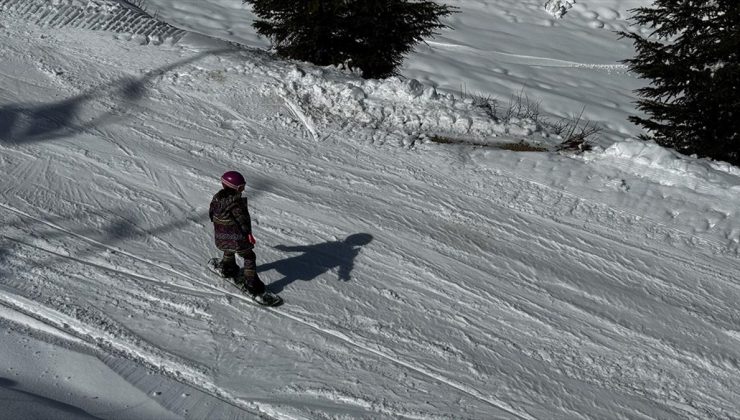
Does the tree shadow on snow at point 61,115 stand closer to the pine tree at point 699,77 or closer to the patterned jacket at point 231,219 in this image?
the patterned jacket at point 231,219

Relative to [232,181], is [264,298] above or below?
below

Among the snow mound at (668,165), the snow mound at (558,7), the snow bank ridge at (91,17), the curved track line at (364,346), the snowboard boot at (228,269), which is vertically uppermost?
the snow mound at (558,7)

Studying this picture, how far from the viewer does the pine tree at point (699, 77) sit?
33.7 feet

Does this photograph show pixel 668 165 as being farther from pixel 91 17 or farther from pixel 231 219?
pixel 91 17

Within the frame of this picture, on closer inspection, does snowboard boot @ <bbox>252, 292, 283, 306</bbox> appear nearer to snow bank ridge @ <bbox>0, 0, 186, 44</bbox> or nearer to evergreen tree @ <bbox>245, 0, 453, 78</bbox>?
evergreen tree @ <bbox>245, 0, 453, 78</bbox>

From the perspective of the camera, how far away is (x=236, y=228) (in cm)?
652

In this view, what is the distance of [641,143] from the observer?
30.2 feet

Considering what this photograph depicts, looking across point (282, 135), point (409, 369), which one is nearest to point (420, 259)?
point (409, 369)

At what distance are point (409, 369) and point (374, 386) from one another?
1.21 feet

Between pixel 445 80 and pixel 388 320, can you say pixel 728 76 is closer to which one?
pixel 388 320

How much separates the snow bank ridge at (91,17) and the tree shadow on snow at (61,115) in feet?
5.12

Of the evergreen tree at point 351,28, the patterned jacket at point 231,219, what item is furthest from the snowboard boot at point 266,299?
the evergreen tree at point 351,28

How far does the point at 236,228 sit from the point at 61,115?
4253 millimetres

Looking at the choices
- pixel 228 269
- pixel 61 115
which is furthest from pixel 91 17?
pixel 228 269
